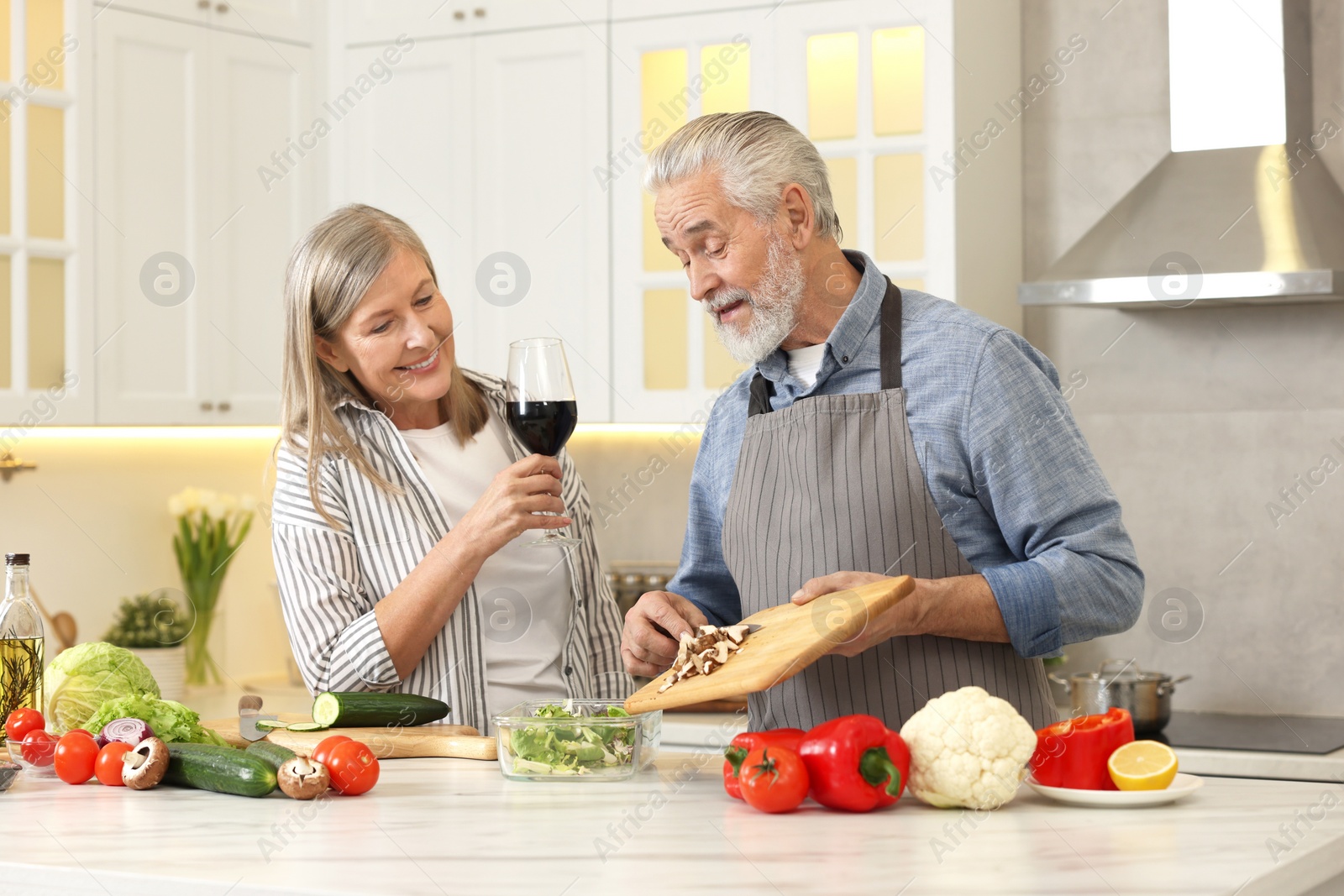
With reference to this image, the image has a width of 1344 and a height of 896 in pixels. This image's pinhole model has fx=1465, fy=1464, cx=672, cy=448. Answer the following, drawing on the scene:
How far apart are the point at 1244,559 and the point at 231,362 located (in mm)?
2344

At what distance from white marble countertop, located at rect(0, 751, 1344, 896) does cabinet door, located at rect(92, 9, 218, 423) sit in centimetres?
188

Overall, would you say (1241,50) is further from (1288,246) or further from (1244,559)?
(1244,559)

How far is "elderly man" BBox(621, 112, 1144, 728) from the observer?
1.60m

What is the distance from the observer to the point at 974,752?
51.4 inches

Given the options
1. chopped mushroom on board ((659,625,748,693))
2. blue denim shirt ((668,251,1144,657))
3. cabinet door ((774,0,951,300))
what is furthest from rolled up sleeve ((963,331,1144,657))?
cabinet door ((774,0,951,300))

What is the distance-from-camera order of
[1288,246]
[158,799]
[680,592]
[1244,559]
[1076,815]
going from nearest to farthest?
[1076,815]
[158,799]
[680,592]
[1288,246]
[1244,559]

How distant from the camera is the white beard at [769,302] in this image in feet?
5.96

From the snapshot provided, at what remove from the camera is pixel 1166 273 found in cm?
298

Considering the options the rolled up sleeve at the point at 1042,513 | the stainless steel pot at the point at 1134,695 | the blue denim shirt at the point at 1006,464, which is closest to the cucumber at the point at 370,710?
the blue denim shirt at the point at 1006,464

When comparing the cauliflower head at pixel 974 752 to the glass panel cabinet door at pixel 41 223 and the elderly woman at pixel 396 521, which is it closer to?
the elderly woman at pixel 396 521

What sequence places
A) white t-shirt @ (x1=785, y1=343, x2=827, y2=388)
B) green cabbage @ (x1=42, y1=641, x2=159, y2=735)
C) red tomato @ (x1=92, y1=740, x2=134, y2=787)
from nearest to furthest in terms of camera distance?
red tomato @ (x1=92, y1=740, x2=134, y2=787)
green cabbage @ (x1=42, y1=641, x2=159, y2=735)
white t-shirt @ (x1=785, y1=343, x2=827, y2=388)

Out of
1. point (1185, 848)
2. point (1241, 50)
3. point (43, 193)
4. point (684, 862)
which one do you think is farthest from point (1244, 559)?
point (43, 193)

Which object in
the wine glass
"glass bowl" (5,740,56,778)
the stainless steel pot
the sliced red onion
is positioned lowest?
the stainless steel pot

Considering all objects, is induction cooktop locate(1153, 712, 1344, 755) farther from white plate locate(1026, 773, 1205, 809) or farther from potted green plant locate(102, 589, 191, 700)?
potted green plant locate(102, 589, 191, 700)
